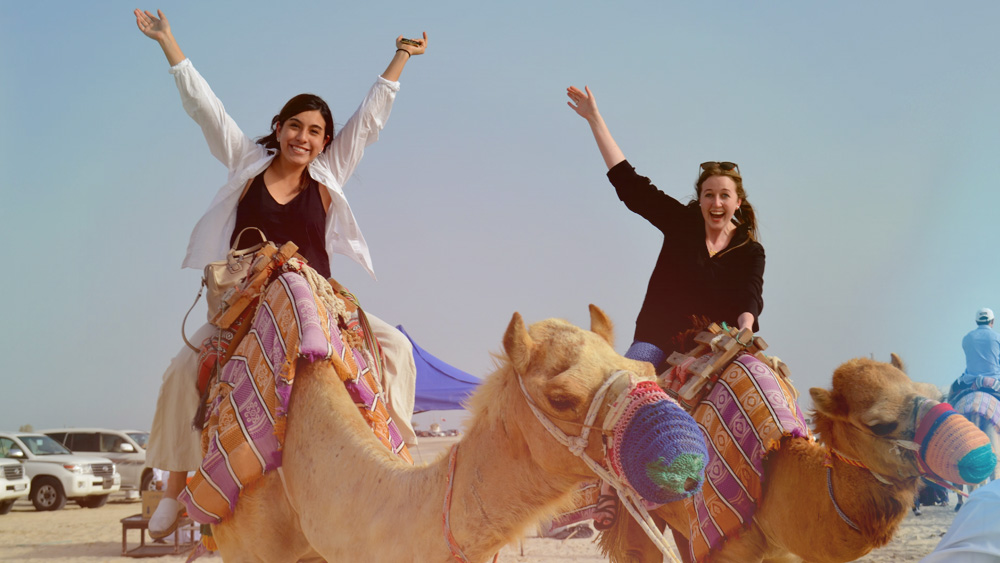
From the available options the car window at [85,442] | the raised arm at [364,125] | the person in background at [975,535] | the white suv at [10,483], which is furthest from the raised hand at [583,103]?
the car window at [85,442]

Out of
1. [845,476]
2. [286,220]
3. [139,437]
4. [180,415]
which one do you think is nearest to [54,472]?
[139,437]

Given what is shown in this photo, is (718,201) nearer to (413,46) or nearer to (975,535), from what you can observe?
(413,46)

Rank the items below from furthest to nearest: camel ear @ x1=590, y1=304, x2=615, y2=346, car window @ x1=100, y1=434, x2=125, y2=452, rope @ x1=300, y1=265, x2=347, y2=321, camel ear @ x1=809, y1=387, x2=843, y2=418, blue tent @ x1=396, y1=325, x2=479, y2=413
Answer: car window @ x1=100, y1=434, x2=125, y2=452 → blue tent @ x1=396, y1=325, x2=479, y2=413 → rope @ x1=300, y1=265, x2=347, y2=321 → camel ear @ x1=809, y1=387, x2=843, y2=418 → camel ear @ x1=590, y1=304, x2=615, y2=346

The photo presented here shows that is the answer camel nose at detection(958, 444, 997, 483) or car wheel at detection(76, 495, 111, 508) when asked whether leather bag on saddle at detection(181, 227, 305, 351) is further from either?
car wheel at detection(76, 495, 111, 508)

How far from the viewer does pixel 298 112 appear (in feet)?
15.8

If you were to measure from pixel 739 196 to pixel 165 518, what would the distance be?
4.05 meters

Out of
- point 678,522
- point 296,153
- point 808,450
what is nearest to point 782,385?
point 808,450

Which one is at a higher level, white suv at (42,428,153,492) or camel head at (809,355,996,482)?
camel head at (809,355,996,482)

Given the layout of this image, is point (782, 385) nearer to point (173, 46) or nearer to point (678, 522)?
point (678, 522)

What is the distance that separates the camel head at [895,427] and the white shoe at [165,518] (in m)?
3.42

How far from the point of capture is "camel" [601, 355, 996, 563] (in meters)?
3.75

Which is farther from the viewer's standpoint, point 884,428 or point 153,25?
point 153,25

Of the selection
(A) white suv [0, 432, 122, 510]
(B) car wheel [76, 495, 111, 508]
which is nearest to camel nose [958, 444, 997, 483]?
(A) white suv [0, 432, 122, 510]

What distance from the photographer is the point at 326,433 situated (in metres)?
3.50
